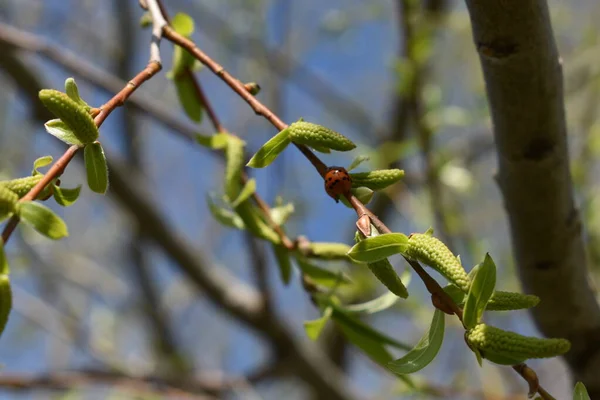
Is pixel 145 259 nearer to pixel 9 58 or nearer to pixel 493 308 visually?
pixel 9 58

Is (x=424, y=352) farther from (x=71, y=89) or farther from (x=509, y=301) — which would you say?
(x=71, y=89)

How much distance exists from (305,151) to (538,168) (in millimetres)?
249

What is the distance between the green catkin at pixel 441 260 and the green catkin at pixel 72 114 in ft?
0.69

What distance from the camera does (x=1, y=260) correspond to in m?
0.29

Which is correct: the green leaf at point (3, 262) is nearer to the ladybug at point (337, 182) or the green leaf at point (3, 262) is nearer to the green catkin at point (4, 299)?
the green catkin at point (4, 299)

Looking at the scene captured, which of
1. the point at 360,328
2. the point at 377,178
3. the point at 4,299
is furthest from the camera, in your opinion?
the point at 360,328

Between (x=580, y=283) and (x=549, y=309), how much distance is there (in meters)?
0.04

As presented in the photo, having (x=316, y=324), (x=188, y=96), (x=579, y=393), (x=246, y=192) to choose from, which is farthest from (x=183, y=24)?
Result: (x=579, y=393)

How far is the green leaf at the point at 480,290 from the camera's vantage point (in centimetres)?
32

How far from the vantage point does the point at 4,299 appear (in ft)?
0.95

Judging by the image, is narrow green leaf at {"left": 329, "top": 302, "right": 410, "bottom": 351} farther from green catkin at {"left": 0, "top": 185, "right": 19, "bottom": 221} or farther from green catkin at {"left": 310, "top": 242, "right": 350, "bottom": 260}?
green catkin at {"left": 0, "top": 185, "right": 19, "bottom": 221}

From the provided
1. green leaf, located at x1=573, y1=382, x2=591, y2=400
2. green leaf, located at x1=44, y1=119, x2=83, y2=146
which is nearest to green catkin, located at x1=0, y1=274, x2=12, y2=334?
green leaf, located at x1=44, y1=119, x2=83, y2=146

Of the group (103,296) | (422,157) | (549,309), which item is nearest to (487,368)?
(422,157)

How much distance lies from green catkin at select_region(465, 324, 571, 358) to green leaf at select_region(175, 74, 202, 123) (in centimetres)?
36
